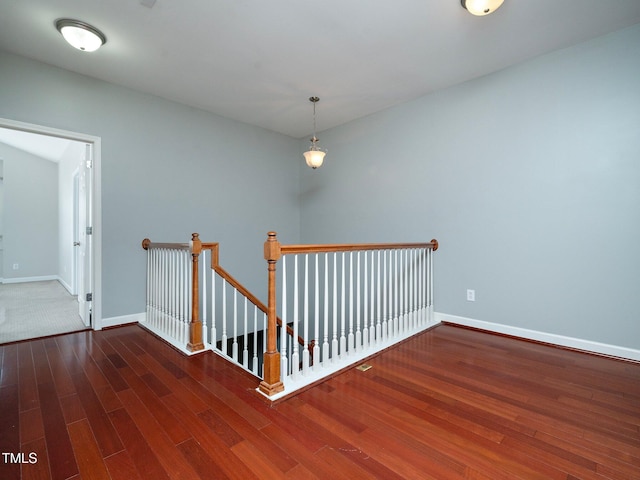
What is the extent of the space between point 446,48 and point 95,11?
9.26 ft

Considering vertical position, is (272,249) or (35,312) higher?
(272,249)

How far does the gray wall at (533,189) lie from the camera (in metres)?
2.51

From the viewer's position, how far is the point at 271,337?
1971mm

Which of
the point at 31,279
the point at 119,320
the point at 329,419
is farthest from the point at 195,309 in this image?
the point at 31,279

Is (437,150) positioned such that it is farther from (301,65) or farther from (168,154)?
(168,154)

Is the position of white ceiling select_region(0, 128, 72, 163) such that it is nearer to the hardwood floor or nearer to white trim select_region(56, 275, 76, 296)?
white trim select_region(56, 275, 76, 296)

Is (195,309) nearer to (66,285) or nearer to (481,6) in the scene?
(481,6)

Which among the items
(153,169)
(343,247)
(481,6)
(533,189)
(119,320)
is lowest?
(119,320)

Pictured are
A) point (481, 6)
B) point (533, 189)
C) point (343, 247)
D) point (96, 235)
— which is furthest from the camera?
point (96, 235)

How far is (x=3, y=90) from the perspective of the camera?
9.05 feet

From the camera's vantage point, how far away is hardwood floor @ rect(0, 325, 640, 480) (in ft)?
4.42

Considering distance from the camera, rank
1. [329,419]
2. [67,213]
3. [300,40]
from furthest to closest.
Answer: [67,213], [300,40], [329,419]

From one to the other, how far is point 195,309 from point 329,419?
1546 mm

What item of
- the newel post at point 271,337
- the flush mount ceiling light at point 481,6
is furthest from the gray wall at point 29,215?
the flush mount ceiling light at point 481,6
